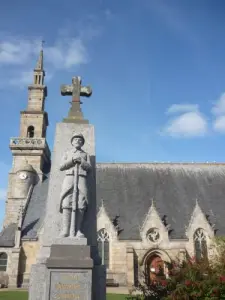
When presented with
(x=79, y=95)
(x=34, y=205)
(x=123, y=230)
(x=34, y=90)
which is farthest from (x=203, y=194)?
(x=79, y=95)

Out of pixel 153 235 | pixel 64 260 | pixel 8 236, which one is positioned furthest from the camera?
pixel 8 236

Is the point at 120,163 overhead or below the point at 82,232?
overhead

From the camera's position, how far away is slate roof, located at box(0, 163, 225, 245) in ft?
92.7

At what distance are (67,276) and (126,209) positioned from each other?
918 inches

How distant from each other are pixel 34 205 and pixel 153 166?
41.2 ft

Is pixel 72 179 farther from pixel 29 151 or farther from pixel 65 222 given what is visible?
pixel 29 151

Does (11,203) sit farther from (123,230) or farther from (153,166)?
(153,166)

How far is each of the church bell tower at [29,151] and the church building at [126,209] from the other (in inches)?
3.7

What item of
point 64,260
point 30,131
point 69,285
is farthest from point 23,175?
point 69,285

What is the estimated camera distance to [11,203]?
31.5 metres

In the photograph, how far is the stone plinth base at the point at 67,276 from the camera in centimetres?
627

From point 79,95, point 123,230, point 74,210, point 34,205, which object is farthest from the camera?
point 34,205

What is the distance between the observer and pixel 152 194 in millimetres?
30859

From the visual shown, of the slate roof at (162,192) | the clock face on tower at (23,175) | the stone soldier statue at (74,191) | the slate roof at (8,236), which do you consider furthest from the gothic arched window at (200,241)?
the stone soldier statue at (74,191)
